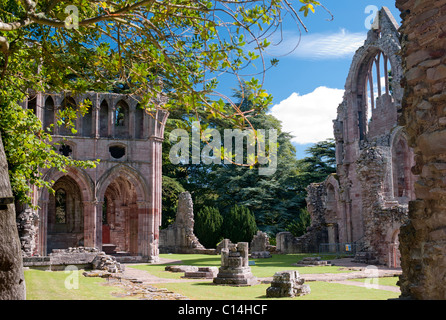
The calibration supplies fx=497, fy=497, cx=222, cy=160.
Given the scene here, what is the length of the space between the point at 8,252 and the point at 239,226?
2955 centimetres

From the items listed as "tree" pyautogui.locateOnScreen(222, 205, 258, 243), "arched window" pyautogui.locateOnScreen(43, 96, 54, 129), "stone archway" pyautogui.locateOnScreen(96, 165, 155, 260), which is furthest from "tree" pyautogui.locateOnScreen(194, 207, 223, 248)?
"arched window" pyautogui.locateOnScreen(43, 96, 54, 129)

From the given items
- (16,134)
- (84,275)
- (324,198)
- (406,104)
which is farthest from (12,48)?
(324,198)

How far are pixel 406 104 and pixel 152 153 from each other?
23293 millimetres

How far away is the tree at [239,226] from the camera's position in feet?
112

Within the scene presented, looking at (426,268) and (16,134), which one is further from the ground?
A: (16,134)

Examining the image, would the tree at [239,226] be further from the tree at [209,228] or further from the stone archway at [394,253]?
the stone archway at [394,253]

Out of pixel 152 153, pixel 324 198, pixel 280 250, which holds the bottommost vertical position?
pixel 280 250

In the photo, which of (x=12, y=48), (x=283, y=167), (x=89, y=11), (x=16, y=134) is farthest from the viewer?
(x=283, y=167)

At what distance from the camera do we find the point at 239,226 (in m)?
34.5

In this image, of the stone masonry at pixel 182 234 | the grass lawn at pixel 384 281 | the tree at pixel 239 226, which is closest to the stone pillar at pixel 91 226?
the stone masonry at pixel 182 234

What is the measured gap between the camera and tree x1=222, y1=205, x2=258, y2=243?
34.2m

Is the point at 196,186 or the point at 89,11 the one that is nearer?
the point at 89,11
